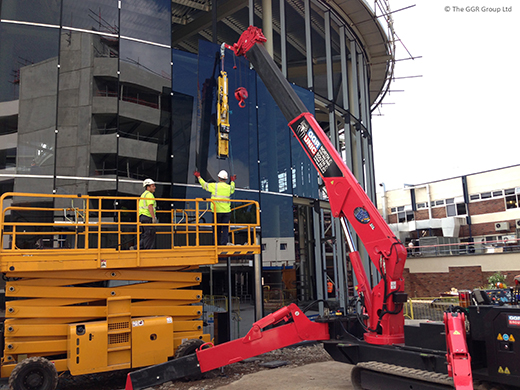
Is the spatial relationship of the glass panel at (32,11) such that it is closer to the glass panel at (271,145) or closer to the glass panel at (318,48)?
the glass panel at (271,145)

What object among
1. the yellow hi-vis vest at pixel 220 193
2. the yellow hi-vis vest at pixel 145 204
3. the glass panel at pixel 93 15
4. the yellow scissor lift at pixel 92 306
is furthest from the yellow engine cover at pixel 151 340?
the glass panel at pixel 93 15

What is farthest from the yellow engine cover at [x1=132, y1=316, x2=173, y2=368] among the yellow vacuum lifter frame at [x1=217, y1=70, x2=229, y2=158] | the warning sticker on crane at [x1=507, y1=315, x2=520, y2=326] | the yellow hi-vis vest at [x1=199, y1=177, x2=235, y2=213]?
the warning sticker on crane at [x1=507, y1=315, x2=520, y2=326]

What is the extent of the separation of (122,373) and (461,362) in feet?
25.1

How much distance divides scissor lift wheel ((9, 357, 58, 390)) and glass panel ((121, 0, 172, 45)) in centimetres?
881

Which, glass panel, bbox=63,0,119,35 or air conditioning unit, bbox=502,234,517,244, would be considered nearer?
glass panel, bbox=63,0,119,35

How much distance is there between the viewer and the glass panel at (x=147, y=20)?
12500 mm

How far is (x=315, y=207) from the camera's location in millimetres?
16500

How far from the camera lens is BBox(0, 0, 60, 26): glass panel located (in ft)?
36.9

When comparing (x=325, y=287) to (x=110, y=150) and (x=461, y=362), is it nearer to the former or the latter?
(x=110, y=150)

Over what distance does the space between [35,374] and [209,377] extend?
11.4 ft

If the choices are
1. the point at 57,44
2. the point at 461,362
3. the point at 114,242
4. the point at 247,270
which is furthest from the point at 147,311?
the point at 57,44

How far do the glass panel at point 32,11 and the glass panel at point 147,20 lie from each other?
5.79ft

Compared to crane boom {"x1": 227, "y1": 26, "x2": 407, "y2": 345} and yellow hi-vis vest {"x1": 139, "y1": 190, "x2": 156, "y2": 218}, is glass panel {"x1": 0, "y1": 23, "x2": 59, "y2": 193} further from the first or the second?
crane boom {"x1": 227, "y1": 26, "x2": 407, "y2": 345}

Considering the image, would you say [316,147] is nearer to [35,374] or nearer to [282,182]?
[282,182]
